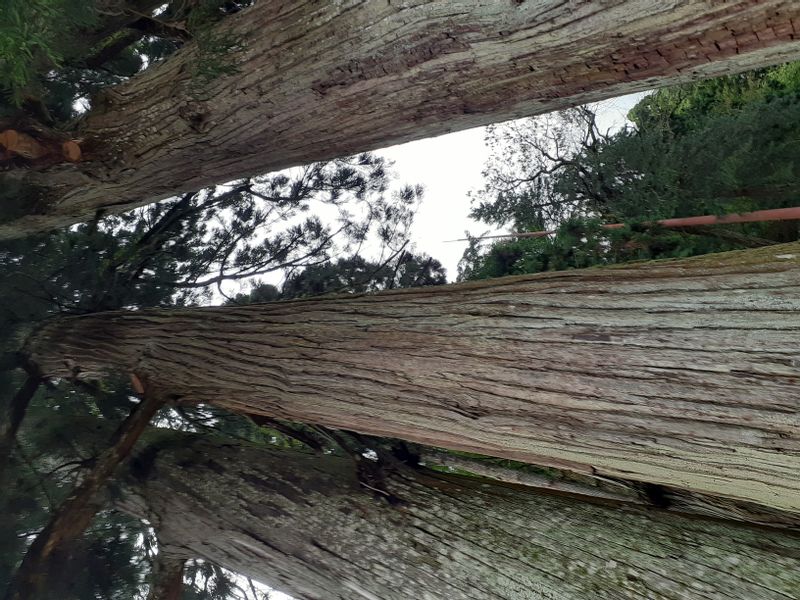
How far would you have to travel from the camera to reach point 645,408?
7.29ft

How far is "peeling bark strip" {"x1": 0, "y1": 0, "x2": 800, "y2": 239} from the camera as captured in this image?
2.12m

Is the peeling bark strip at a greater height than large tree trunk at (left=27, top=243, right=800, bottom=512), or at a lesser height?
greater

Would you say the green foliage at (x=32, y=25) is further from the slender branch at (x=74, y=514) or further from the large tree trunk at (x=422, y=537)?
the large tree trunk at (x=422, y=537)

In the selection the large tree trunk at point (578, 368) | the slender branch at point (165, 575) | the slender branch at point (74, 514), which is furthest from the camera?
the slender branch at point (165, 575)

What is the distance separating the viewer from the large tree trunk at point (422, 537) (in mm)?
2514

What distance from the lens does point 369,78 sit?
271 centimetres

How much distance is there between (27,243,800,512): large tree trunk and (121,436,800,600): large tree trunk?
1.01 ft

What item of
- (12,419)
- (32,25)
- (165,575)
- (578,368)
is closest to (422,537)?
(578,368)

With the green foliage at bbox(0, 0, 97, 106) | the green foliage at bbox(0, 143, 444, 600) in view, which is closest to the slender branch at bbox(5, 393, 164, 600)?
the green foliage at bbox(0, 143, 444, 600)

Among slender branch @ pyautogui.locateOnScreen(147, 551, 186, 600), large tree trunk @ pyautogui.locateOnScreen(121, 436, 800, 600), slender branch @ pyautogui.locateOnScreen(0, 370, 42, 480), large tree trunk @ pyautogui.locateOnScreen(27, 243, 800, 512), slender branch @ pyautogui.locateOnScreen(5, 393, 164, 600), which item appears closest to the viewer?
large tree trunk @ pyautogui.locateOnScreen(27, 243, 800, 512)

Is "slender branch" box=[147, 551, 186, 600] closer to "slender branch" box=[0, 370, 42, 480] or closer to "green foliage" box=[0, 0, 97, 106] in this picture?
"slender branch" box=[0, 370, 42, 480]

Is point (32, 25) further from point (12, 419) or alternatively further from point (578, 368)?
point (12, 419)

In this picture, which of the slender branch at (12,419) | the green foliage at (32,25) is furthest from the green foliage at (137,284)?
the green foliage at (32,25)

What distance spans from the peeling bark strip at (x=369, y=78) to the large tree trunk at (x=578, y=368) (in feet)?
2.29
